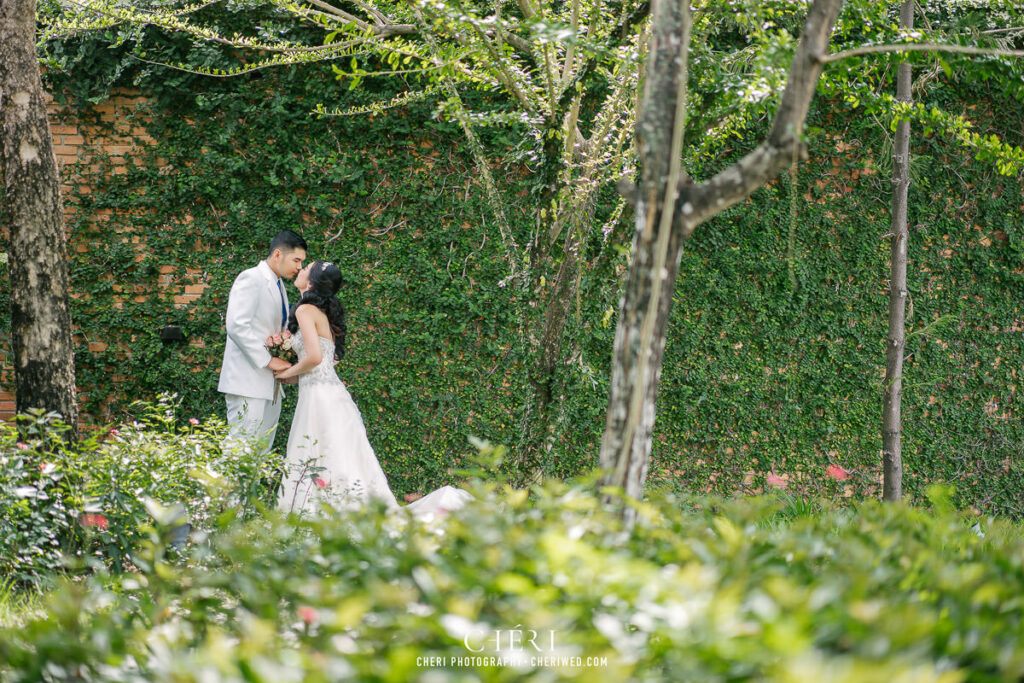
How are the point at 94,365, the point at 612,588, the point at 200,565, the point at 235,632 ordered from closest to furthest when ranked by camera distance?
the point at 612,588 → the point at 235,632 → the point at 200,565 → the point at 94,365

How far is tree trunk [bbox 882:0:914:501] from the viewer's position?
14.3 ft

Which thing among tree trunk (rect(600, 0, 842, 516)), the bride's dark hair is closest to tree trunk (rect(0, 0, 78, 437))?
the bride's dark hair

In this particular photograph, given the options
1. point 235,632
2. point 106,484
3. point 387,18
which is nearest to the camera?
point 235,632

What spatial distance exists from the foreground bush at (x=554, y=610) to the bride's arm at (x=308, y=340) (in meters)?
2.62

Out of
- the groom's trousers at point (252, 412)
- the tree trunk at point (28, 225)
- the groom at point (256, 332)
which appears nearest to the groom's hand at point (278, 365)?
the groom at point (256, 332)

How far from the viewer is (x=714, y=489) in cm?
523

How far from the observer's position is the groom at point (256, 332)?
4406 mm

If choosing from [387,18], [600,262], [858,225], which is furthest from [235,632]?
[858,225]

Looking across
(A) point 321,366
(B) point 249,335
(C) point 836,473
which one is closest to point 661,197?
(A) point 321,366

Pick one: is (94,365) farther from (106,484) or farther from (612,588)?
(612,588)

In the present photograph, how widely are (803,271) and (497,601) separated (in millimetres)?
4531

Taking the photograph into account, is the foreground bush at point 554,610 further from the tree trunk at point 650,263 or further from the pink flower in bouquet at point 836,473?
the pink flower in bouquet at point 836,473

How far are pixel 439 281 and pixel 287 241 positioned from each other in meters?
1.05

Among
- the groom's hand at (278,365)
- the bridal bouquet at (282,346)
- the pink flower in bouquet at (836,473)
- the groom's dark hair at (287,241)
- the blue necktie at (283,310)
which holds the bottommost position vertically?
the pink flower in bouquet at (836,473)
